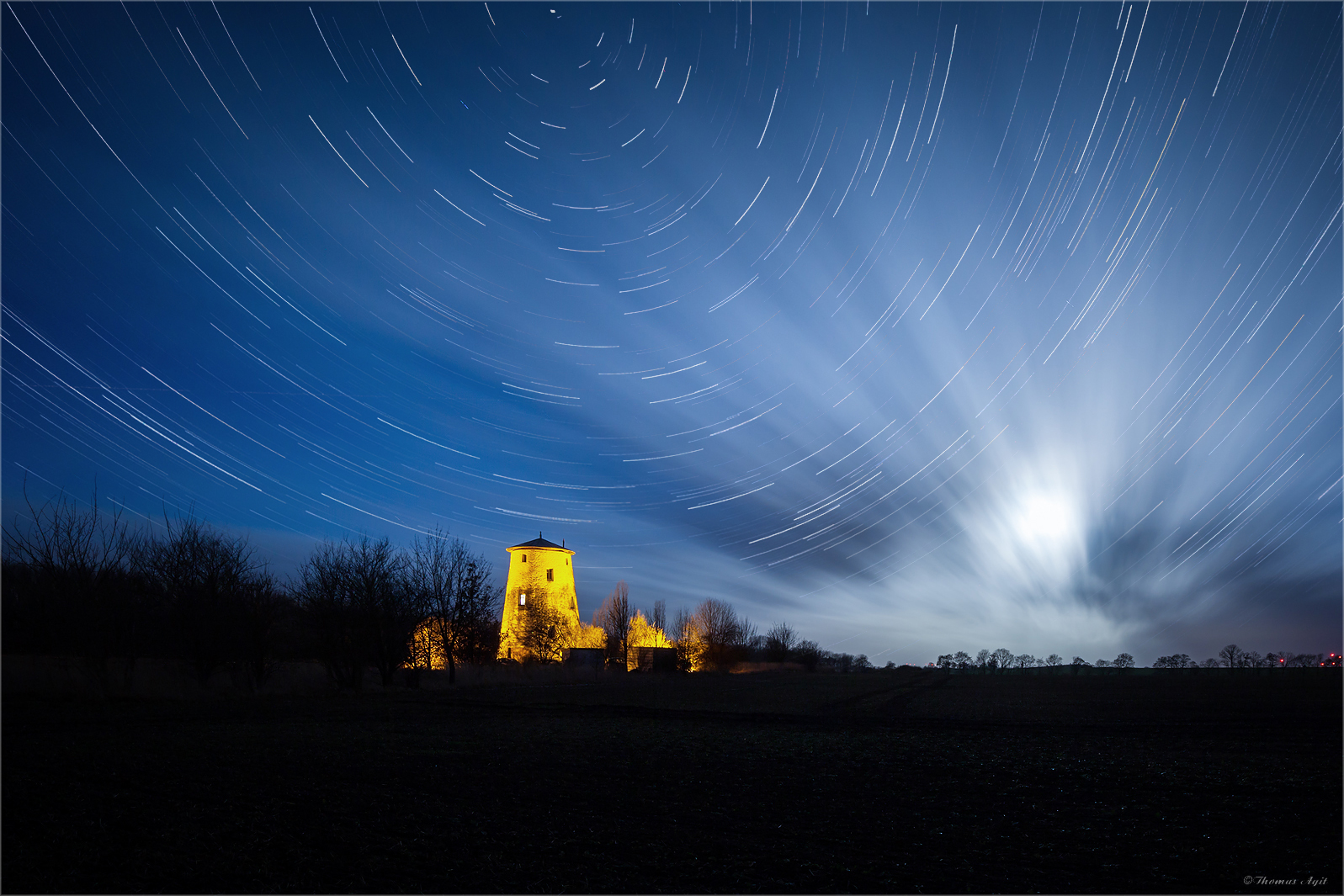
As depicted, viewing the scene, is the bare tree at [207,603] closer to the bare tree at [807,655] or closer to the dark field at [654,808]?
the dark field at [654,808]

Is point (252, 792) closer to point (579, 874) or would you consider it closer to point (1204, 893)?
point (579, 874)

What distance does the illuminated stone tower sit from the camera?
214ft

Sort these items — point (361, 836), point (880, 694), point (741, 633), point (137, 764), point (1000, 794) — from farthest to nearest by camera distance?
point (741, 633) → point (880, 694) → point (137, 764) → point (1000, 794) → point (361, 836)

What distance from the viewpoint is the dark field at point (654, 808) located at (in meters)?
6.50

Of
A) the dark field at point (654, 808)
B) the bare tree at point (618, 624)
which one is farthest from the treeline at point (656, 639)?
the dark field at point (654, 808)

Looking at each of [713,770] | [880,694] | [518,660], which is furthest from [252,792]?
[518,660]

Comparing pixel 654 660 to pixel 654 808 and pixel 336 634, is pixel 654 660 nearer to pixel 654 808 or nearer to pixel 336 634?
pixel 336 634

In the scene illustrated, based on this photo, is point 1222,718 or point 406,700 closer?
point 1222,718

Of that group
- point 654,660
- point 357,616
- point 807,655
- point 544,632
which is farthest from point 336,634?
point 807,655

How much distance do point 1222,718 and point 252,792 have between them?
25.9m

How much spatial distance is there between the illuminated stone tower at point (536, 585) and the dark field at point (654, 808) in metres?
47.3

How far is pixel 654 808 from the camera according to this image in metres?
9.09

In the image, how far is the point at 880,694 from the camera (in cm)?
3766

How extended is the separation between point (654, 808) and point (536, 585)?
5920 cm
